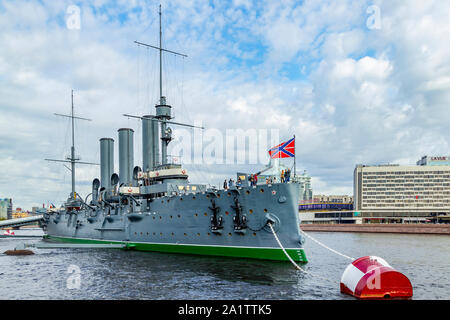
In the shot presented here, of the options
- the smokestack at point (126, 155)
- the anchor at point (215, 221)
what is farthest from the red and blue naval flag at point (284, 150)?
the smokestack at point (126, 155)

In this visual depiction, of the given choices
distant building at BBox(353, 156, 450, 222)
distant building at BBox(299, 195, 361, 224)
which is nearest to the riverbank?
distant building at BBox(299, 195, 361, 224)

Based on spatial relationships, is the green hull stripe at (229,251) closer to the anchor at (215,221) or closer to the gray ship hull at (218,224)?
the gray ship hull at (218,224)

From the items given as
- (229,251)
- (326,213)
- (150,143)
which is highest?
(150,143)

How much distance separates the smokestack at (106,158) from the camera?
158ft

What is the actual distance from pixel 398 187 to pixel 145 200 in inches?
4311

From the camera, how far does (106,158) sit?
49062 millimetres

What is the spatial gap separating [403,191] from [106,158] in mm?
104561

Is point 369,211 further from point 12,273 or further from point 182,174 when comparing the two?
point 12,273

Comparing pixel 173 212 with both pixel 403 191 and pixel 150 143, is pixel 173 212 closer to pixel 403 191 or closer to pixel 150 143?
pixel 150 143

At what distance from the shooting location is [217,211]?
2627 cm

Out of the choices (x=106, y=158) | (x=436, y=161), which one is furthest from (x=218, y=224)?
(x=436, y=161)

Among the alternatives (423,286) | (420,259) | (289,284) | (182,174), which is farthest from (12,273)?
(420,259)

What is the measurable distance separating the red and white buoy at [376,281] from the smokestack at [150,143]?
2760 centimetres

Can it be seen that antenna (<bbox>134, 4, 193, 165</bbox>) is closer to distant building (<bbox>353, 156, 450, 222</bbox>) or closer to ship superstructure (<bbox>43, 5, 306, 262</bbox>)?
ship superstructure (<bbox>43, 5, 306, 262</bbox>)
